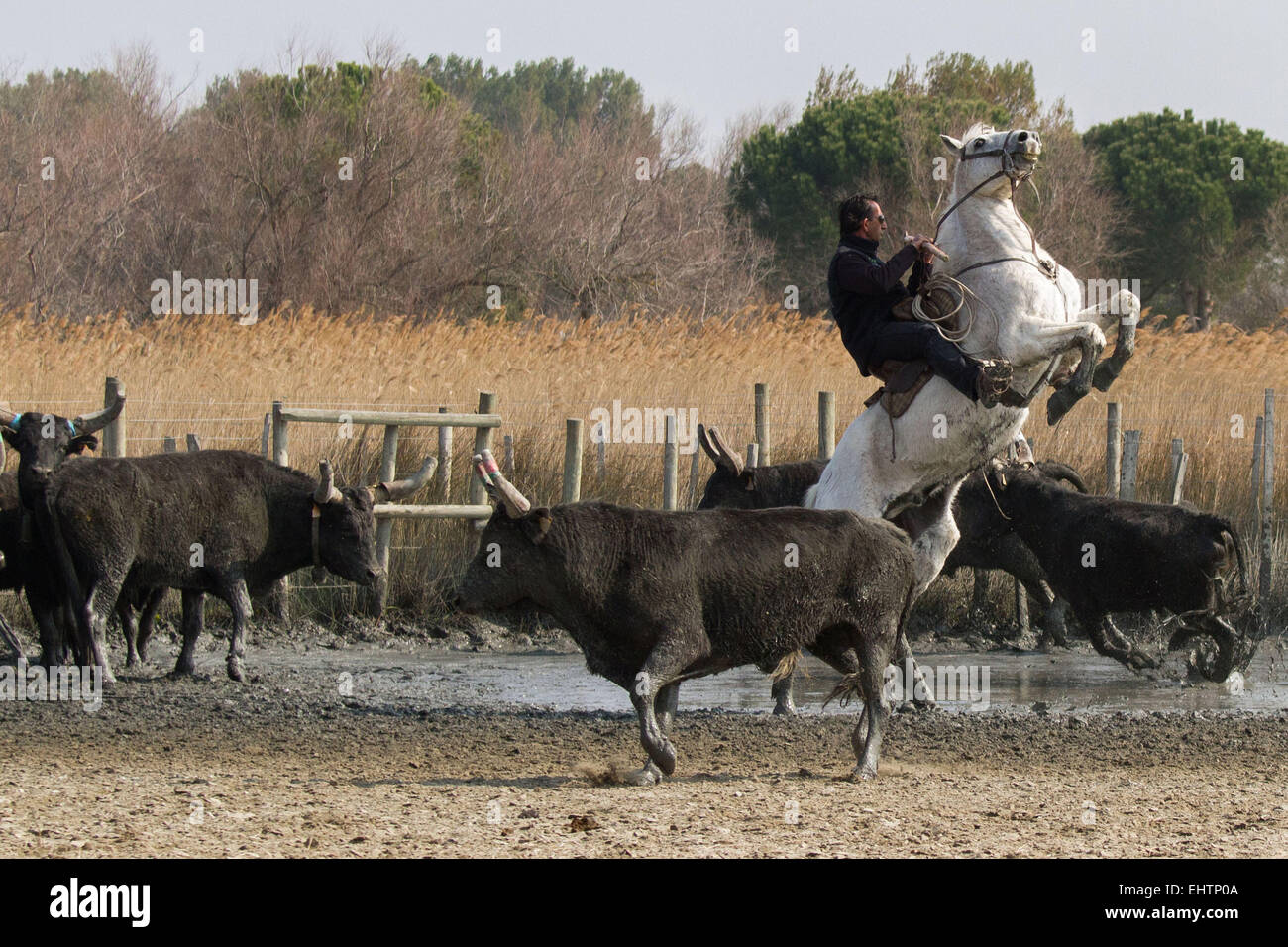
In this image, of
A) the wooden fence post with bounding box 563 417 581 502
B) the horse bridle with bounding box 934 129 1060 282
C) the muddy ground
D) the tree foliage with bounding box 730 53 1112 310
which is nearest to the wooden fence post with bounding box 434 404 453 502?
the wooden fence post with bounding box 563 417 581 502

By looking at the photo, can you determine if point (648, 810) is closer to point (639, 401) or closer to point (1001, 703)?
point (1001, 703)

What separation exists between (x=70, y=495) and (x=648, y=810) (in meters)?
5.10

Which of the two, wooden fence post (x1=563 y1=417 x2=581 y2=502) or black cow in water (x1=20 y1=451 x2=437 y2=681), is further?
wooden fence post (x1=563 y1=417 x2=581 y2=502)

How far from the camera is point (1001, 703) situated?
10430mm

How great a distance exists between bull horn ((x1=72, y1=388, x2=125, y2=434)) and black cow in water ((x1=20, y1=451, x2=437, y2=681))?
480 mm

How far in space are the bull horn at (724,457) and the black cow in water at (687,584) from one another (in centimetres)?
326

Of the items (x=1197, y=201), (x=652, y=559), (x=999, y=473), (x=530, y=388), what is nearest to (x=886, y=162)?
(x=1197, y=201)

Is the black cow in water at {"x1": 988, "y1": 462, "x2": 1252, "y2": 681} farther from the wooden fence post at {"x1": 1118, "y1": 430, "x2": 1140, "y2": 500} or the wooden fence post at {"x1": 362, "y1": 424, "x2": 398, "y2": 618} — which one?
the wooden fence post at {"x1": 362, "y1": 424, "x2": 398, "y2": 618}

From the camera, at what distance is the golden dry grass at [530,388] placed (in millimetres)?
14820

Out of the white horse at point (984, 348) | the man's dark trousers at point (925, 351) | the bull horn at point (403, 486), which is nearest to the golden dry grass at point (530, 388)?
the bull horn at point (403, 486)

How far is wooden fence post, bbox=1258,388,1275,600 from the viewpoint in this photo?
13.9 metres

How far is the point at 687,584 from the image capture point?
7703mm

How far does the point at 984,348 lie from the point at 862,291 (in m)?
0.71
